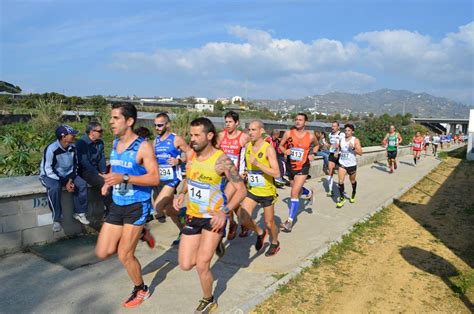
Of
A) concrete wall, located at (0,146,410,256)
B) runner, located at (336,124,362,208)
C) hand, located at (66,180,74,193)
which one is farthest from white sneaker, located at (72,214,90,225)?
runner, located at (336,124,362,208)

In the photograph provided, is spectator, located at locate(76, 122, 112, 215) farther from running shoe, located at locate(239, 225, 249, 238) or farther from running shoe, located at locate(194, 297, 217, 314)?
running shoe, located at locate(194, 297, 217, 314)

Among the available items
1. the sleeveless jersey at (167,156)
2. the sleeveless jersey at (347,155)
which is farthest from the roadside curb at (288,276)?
the sleeveless jersey at (167,156)

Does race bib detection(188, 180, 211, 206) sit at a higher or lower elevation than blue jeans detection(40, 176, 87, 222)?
higher

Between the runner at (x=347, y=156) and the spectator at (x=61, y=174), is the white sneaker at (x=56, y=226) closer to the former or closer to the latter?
the spectator at (x=61, y=174)

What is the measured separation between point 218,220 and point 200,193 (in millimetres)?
402

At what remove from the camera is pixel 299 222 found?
789cm

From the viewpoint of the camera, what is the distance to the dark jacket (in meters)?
6.33

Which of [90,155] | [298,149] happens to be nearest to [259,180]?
[298,149]

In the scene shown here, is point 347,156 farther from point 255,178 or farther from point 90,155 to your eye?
point 90,155

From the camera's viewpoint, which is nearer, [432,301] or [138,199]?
[138,199]

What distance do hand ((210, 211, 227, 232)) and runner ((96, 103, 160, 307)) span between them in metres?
0.73

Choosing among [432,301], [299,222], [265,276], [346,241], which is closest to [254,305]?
[265,276]

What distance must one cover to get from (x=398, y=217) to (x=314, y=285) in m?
5.07

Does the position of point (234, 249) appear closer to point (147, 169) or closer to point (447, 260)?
point (147, 169)
